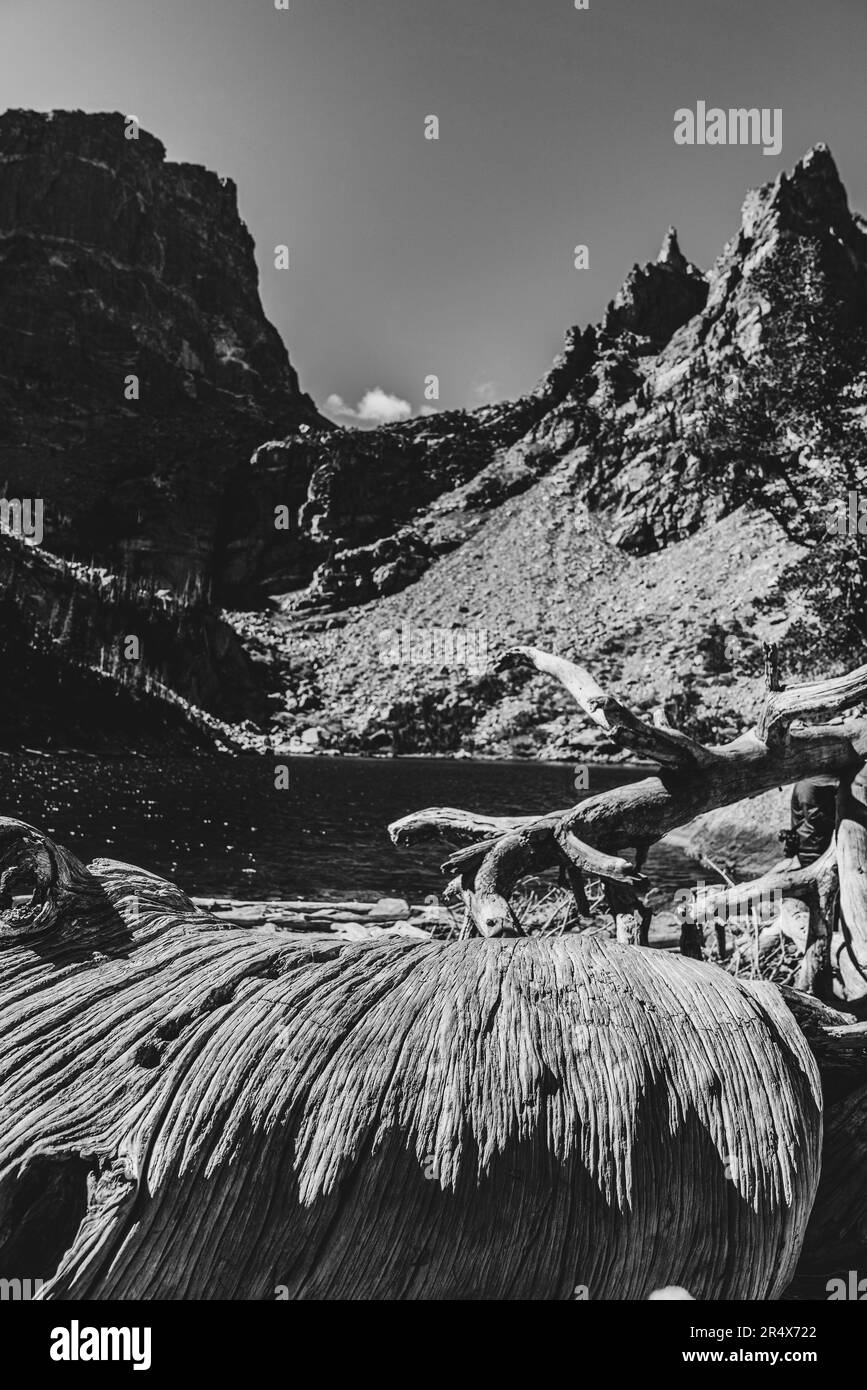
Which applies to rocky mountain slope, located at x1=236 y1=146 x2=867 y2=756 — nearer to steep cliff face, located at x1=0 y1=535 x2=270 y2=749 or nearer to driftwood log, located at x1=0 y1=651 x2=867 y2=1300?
driftwood log, located at x1=0 y1=651 x2=867 y2=1300

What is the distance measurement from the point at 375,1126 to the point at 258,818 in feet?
149

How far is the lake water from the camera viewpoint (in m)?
28.1

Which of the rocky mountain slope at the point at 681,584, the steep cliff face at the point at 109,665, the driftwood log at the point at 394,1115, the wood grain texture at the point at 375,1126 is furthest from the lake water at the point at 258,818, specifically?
the wood grain texture at the point at 375,1126

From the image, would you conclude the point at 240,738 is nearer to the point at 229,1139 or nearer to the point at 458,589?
the point at 458,589

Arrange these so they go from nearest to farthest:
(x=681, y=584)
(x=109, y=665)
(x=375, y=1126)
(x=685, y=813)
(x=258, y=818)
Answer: (x=375, y=1126) → (x=685, y=813) → (x=258, y=818) → (x=109, y=665) → (x=681, y=584)

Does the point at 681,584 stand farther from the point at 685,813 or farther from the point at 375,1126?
the point at 375,1126

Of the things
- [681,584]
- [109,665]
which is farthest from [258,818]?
[681,584]

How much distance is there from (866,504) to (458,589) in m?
182

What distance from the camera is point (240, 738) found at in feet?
464

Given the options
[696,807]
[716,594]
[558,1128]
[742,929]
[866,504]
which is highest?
[716,594]

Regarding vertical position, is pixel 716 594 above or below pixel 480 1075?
above

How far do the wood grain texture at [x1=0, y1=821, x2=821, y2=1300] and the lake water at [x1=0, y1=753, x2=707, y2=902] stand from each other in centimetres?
2215

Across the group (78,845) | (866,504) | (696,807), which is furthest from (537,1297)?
(78,845)

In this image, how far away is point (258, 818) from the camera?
153 feet
